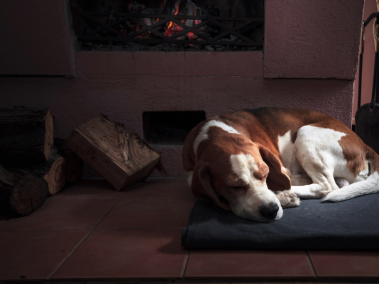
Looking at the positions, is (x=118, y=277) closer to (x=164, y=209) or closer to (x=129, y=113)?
(x=164, y=209)

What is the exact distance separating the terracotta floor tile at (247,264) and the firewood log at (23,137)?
1.75 m

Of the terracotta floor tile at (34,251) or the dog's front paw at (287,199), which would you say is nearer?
the terracotta floor tile at (34,251)

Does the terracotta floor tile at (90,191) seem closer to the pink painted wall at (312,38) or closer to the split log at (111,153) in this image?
the split log at (111,153)

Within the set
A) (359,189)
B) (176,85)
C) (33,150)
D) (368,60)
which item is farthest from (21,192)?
(368,60)

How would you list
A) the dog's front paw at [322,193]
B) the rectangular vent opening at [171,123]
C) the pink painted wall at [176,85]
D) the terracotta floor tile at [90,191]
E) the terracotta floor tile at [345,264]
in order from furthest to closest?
the rectangular vent opening at [171,123] < the pink painted wall at [176,85] < the terracotta floor tile at [90,191] < the dog's front paw at [322,193] < the terracotta floor tile at [345,264]

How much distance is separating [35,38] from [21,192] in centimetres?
169

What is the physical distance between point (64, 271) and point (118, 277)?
30cm

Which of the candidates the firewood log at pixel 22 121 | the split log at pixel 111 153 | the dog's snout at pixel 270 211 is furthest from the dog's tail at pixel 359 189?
the firewood log at pixel 22 121

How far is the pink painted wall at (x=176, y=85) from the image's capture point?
322 cm

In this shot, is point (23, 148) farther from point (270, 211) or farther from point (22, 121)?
point (270, 211)

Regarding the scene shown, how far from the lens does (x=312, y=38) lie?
317 centimetres

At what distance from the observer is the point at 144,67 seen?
3.26 metres

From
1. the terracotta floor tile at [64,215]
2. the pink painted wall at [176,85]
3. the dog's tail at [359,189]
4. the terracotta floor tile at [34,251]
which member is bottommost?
the terracotta floor tile at [64,215]

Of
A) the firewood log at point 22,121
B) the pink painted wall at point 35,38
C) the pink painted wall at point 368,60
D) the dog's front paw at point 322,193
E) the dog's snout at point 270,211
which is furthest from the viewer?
the pink painted wall at point 368,60
